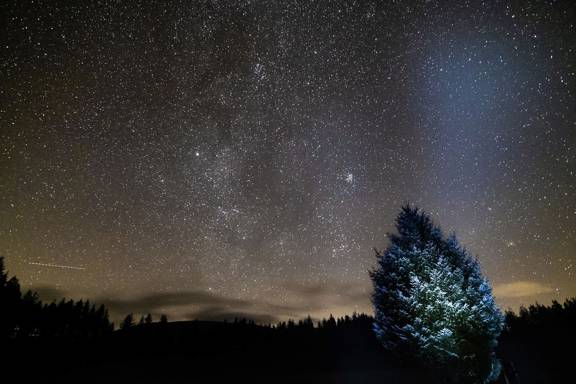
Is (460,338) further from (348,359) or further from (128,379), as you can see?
(348,359)

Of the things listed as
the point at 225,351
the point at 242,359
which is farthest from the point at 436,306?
the point at 225,351

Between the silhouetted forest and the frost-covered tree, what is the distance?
325cm

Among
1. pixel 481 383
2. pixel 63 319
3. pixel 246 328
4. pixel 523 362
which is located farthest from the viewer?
pixel 246 328

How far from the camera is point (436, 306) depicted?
16.3 meters

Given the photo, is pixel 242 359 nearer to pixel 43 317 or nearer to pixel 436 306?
pixel 43 317

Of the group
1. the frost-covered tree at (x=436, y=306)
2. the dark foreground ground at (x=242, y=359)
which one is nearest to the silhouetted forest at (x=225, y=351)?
the dark foreground ground at (x=242, y=359)

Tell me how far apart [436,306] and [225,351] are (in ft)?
246

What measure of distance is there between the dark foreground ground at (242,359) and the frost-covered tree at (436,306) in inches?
137

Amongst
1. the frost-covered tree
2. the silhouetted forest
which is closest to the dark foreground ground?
the silhouetted forest

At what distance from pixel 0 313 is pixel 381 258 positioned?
180 ft

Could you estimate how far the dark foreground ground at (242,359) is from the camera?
41688 millimetres

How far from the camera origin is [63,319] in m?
82.2

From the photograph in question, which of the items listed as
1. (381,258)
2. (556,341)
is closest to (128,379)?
(381,258)

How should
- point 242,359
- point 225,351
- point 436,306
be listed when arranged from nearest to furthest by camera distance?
1. point 436,306
2. point 242,359
3. point 225,351
